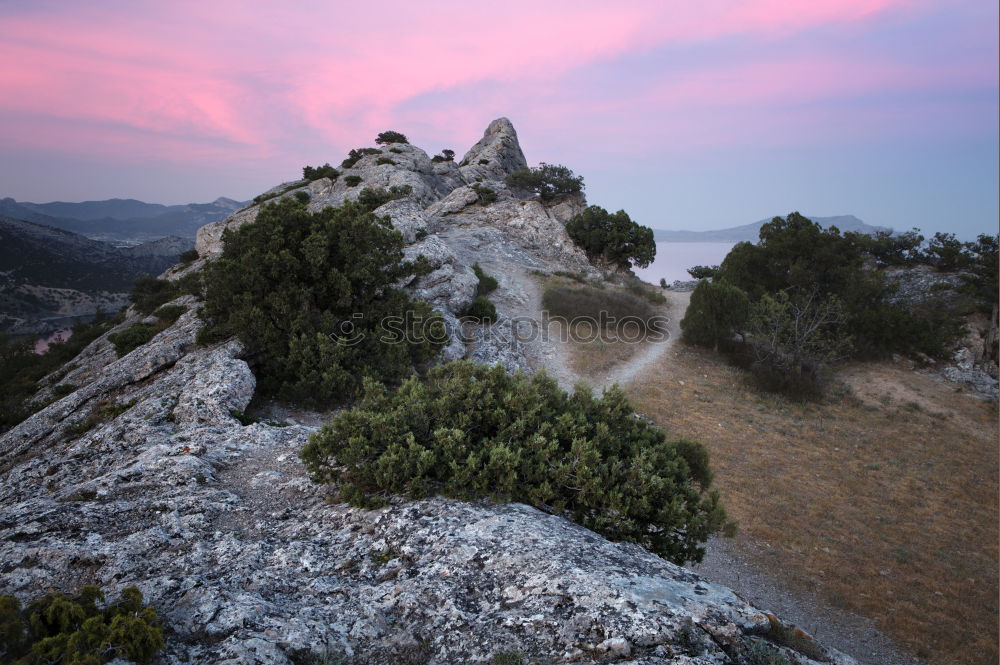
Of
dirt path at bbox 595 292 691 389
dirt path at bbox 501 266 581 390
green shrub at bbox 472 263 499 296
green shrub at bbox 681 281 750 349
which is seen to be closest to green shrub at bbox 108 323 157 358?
dirt path at bbox 501 266 581 390

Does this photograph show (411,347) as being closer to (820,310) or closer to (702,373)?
(702,373)

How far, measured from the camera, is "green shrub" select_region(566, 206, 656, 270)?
1336 inches

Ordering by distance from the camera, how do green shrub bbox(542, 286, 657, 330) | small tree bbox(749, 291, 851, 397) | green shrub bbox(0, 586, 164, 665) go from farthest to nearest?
green shrub bbox(542, 286, 657, 330) → small tree bbox(749, 291, 851, 397) → green shrub bbox(0, 586, 164, 665)

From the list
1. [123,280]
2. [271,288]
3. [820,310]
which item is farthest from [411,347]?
[123,280]

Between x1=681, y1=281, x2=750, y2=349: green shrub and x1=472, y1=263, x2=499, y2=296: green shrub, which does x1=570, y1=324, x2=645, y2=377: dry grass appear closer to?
x1=681, y1=281, x2=750, y2=349: green shrub

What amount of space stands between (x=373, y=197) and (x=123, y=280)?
55864mm

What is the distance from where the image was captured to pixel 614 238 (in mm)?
33812

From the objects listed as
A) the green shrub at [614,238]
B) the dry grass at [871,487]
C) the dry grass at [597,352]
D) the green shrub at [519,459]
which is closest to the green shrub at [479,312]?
the dry grass at [597,352]

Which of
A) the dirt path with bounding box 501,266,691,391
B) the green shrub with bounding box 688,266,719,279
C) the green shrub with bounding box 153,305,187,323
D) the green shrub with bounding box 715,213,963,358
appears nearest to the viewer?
the green shrub with bounding box 153,305,187,323

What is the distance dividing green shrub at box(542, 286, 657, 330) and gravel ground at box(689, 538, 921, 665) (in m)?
14.5

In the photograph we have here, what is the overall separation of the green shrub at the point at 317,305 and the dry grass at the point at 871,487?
8779mm

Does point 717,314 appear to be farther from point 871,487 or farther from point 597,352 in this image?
point 871,487

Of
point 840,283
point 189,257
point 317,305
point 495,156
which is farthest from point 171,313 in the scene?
point 495,156

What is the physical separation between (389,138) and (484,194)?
17.8 m
